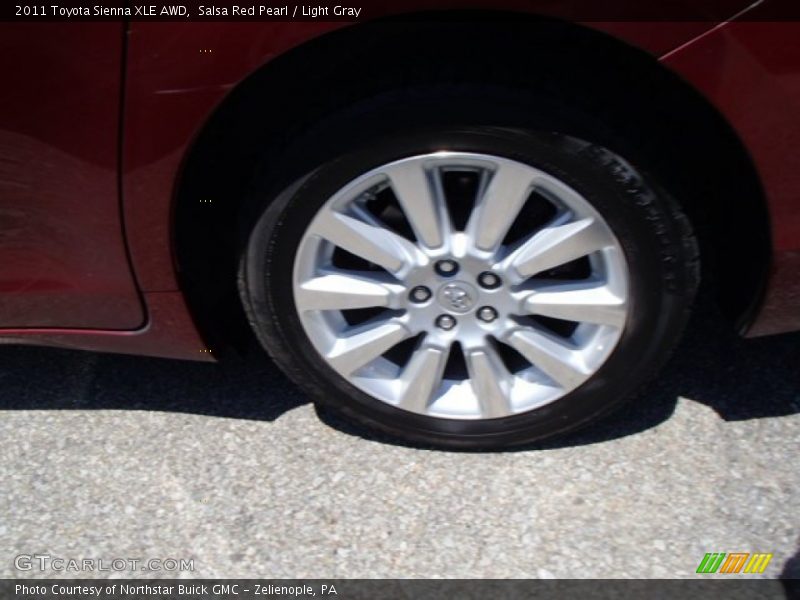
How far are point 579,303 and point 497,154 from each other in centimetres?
41

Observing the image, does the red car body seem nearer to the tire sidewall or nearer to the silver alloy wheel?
the tire sidewall

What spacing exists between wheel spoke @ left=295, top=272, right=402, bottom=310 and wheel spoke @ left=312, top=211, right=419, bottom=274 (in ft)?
0.20

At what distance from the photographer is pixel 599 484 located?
7.76 feet

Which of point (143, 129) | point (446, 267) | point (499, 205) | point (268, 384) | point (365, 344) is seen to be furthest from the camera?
point (268, 384)

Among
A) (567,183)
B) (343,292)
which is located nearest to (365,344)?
(343,292)

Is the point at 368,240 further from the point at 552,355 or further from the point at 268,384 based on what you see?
the point at 268,384

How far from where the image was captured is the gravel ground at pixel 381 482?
7.29 feet

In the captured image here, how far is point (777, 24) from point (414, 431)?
120 centimetres

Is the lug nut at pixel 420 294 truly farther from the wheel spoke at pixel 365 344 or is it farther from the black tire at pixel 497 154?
the black tire at pixel 497 154

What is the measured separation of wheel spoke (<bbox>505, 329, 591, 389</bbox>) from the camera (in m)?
2.30

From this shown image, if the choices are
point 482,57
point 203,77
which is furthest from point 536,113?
point 203,77

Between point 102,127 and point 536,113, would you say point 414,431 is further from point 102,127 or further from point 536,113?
point 102,127

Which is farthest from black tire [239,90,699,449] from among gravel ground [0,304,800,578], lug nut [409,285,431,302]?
lug nut [409,285,431,302]

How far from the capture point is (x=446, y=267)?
7.28ft
